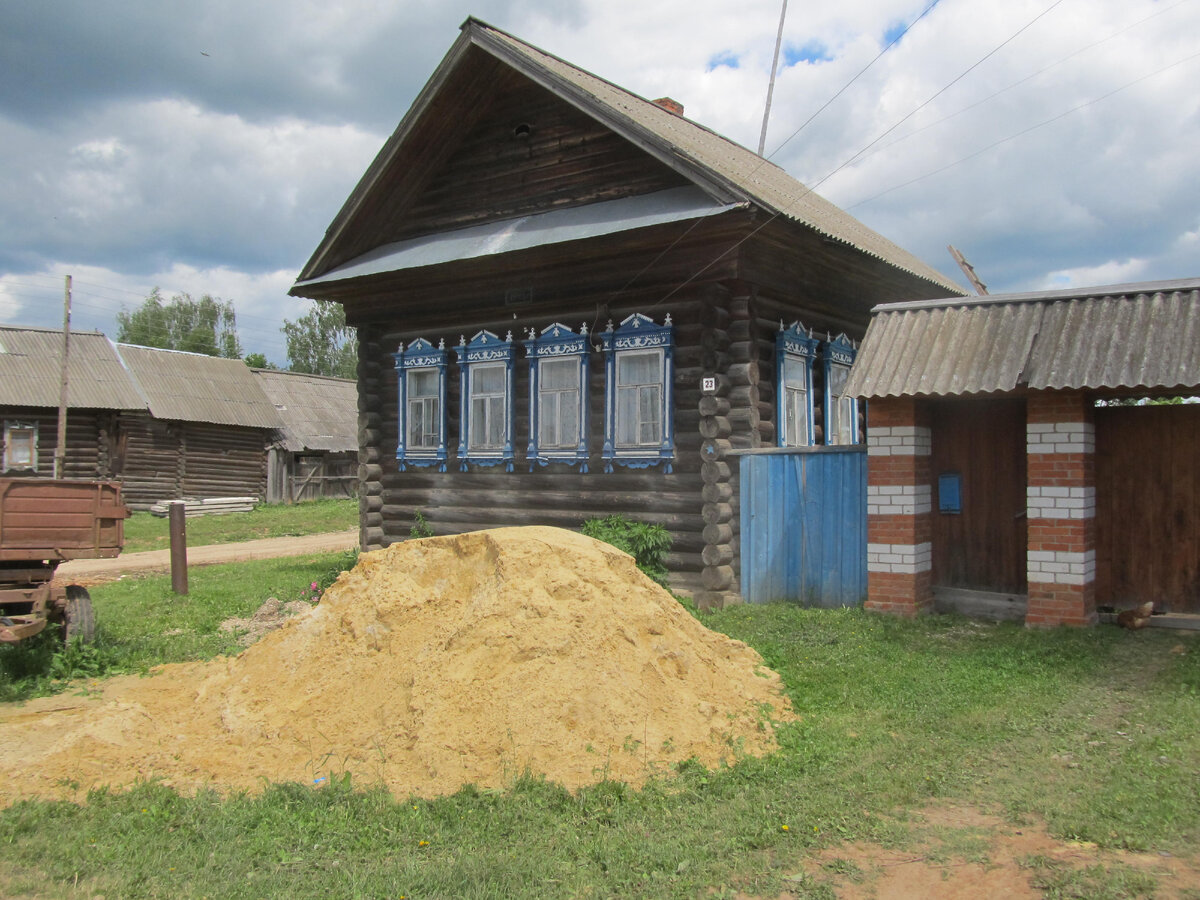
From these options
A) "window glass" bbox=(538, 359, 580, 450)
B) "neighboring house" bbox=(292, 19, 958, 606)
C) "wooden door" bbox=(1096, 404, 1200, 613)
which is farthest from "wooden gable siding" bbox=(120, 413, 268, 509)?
"wooden door" bbox=(1096, 404, 1200, 613)

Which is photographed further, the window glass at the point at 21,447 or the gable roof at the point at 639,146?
the window glass at the point at 21,447

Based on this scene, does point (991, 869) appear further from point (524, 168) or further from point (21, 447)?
point (21, 447)

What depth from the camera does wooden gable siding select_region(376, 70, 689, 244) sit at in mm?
11797

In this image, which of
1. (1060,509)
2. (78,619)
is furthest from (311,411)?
(1060,509)

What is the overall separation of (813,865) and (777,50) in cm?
1178

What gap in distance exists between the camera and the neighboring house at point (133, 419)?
26.6 meters

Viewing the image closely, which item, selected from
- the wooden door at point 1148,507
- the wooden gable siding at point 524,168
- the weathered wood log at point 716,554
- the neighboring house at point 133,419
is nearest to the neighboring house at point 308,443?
the neighboring house at point 133,419

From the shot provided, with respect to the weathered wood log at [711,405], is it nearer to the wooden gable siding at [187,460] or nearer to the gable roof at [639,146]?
the gable roof at [639,146]

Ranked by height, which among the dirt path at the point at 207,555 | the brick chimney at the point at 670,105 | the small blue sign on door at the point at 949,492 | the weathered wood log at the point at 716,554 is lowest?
the dirt path at the point at 207,555

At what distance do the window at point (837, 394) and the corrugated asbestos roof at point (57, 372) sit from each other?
22278 millimetres

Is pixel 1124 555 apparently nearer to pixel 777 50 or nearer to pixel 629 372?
pixel 629 372

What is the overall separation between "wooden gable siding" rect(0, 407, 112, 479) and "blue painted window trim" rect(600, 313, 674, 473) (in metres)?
21.4

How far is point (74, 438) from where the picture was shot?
89.7ft

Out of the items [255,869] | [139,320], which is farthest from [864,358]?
[139,320]
